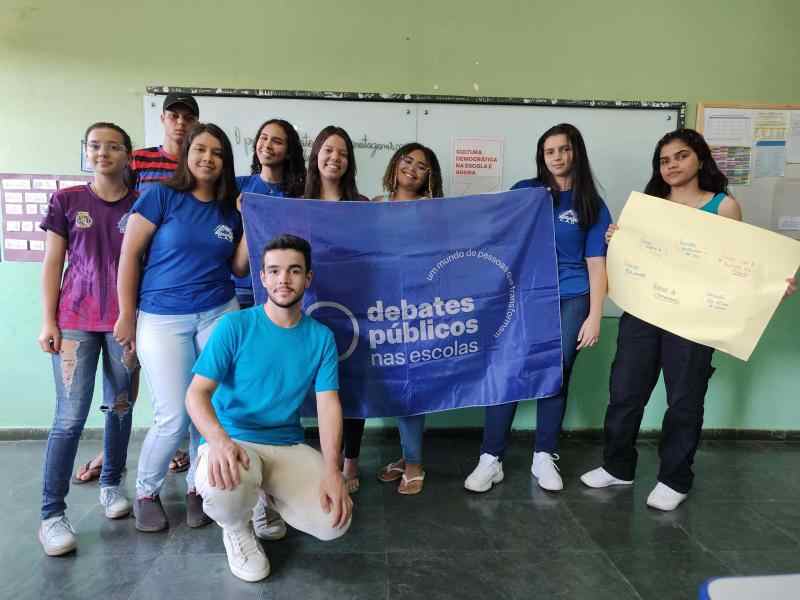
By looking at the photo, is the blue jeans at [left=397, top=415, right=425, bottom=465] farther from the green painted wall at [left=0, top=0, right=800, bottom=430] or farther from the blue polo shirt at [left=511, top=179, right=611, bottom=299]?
the green painted wall at [left=0, top=0, right=800, bottom=430]

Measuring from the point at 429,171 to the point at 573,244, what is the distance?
732 mm

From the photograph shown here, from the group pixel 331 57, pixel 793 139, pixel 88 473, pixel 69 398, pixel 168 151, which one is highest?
pixel 331 57

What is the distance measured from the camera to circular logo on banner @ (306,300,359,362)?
2.15 meters

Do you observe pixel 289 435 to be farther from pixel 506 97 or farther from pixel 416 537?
pixel 506 97

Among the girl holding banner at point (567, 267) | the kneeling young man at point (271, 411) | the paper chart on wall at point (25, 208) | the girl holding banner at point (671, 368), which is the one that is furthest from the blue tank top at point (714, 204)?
the paper chart on wall at point (25, 208)

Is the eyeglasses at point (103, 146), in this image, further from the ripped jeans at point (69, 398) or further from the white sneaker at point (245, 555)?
the white sneaker at point (245, 555)

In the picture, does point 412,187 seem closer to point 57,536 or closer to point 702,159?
point 702,159

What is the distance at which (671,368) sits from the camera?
2.30 metres

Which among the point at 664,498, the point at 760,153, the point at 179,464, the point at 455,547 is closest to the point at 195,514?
the point at 179,464

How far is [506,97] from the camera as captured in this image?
9.48 feet

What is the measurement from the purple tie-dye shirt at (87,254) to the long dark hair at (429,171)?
44.1 inches

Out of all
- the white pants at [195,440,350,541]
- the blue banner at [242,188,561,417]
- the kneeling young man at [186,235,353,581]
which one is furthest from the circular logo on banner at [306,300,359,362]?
the white pants at [195,440,350,541]

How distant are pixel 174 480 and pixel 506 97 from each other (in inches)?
104

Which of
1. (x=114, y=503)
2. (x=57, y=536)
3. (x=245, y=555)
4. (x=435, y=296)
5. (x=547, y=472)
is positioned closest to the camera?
(x=245, y=555)
